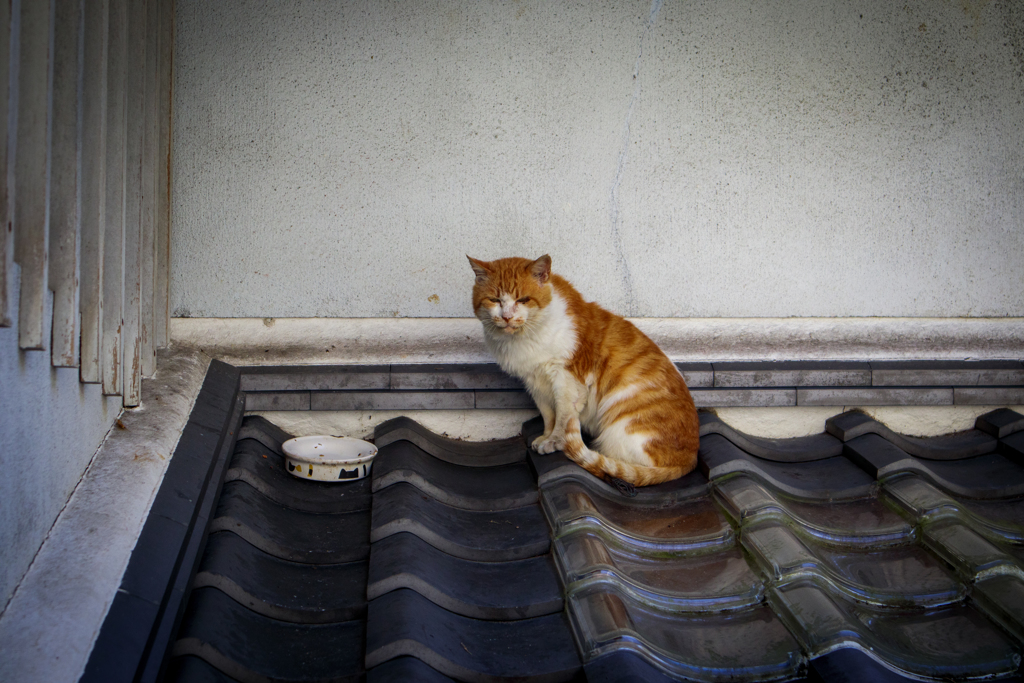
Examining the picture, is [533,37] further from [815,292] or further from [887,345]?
[887,345]

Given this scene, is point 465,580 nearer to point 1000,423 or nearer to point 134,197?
point 134,197

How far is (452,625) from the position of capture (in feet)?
5.78

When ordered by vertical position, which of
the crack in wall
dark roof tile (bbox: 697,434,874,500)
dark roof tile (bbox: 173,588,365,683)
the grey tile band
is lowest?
dark roof tile (bbox: 173,588,365,683)

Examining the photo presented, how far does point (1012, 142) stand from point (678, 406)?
208 centimetres

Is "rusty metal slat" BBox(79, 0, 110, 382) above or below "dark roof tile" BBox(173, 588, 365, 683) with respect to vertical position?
above

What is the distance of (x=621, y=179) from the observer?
3.04 meters

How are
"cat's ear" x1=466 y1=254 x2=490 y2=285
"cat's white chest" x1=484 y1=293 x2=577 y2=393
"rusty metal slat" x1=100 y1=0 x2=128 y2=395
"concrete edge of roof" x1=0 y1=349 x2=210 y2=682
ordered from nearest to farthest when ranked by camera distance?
1. "concrete edge of roof" x1=0 y1=349 x2=210 y2=682
2. "rusty metal slat" x1=100 y1=0 x2=128 y2=395
3. "cat's ear" x1=466 y1=254 x2=490 y2=285
4. "cat's white chest" x1=484 y1=293 x2=577 y2=393

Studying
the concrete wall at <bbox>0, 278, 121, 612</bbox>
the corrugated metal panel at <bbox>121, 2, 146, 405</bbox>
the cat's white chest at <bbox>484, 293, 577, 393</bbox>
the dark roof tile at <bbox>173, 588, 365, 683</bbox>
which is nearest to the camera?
the concrete wall at <bbox>0, 278, 121, 612</bbox>

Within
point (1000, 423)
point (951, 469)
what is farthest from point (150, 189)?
point (1000, 423)

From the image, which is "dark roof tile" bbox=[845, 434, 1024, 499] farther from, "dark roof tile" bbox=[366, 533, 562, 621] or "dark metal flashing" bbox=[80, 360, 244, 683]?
"dark metal flashing" bbox=[80, 360, 244, 683]

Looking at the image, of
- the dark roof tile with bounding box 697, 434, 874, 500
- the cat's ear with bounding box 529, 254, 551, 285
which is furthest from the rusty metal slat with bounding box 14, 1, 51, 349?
the dark roof tile with bounding box 697, 434, 874, 500

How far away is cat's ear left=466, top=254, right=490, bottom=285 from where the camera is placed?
2635 mm

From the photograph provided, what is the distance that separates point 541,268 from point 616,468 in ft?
2.64

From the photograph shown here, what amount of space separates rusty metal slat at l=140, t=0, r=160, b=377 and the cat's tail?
1.57 metres
